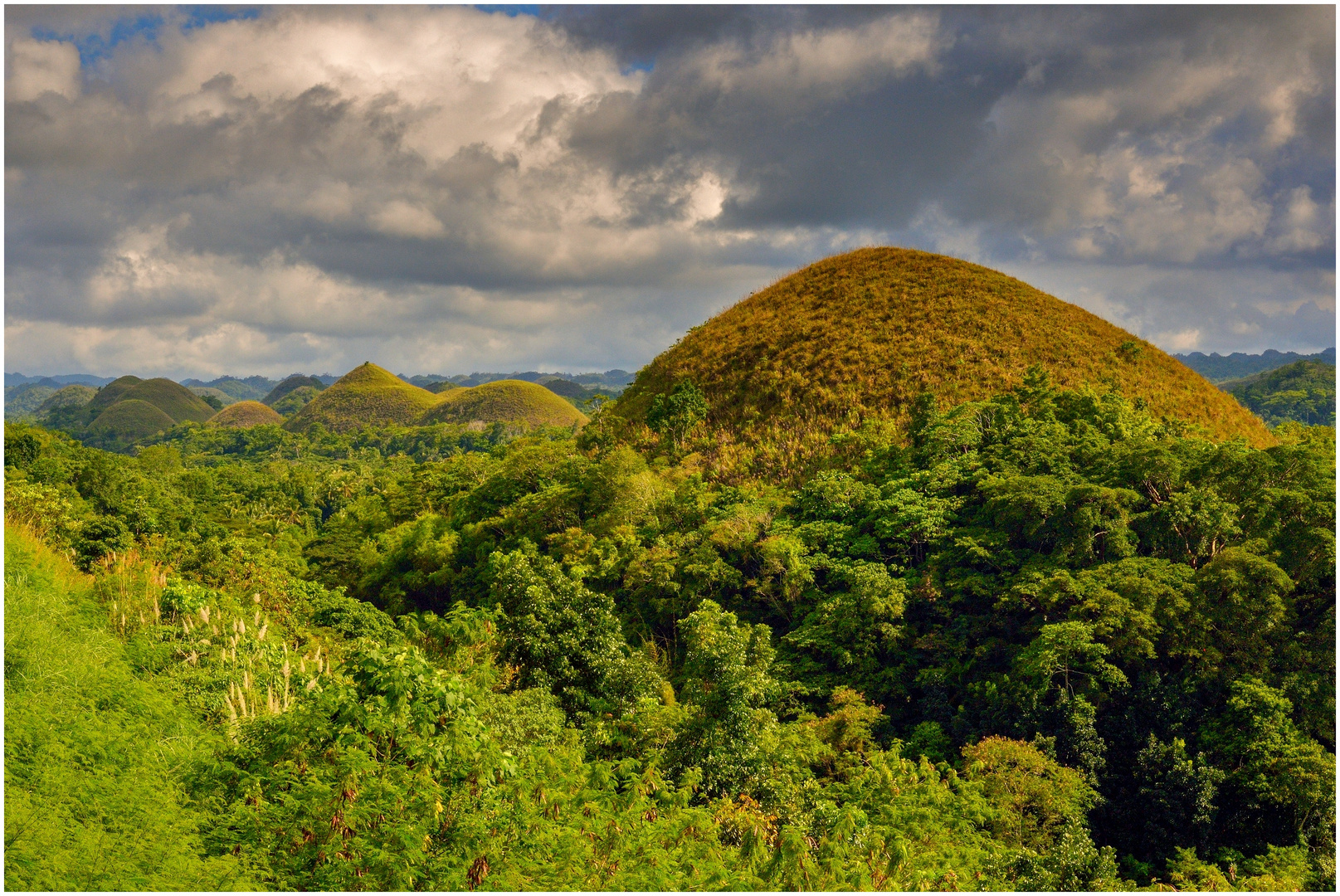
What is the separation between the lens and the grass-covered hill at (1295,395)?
10806cm

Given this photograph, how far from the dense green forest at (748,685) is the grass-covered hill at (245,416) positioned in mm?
180156

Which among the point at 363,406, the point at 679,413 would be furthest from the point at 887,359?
the point at 363,406

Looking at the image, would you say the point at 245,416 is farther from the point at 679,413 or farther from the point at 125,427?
the point at 679,413

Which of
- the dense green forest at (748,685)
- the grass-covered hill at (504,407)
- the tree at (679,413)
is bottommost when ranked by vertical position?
the dense green forest at (748,685)

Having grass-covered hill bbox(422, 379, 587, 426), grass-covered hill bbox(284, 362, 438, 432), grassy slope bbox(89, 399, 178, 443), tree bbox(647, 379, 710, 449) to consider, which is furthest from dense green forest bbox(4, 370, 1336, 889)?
Answer: grassy slope bbox(89, 399, 178, 443)

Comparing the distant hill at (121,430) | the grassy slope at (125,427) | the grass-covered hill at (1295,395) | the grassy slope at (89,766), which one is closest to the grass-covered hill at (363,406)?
the distant hill at (121,430)

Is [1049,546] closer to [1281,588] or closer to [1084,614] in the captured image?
[1084,614]

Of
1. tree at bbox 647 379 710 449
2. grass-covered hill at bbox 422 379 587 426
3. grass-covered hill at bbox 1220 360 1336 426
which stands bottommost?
tree at bbox 647 379 710 449

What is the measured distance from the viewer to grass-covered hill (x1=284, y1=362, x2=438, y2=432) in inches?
6713

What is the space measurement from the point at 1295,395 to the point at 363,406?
584 feet

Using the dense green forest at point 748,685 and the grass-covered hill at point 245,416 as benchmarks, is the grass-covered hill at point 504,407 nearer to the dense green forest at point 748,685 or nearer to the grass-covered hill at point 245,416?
the grass-covered hill at point 245,416

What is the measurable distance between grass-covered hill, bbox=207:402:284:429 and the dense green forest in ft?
591

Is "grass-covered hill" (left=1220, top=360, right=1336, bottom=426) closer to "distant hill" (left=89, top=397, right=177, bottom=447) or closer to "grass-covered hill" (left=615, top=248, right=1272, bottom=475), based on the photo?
"grass-covered hill" (left=615, top=248, right=1272, bottom=475)

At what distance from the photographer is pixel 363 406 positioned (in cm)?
17712
